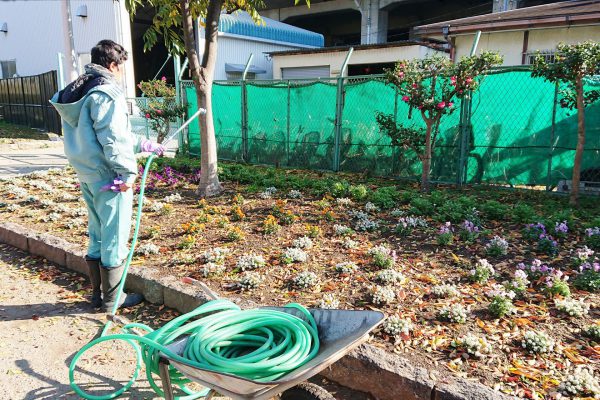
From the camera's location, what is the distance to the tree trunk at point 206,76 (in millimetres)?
6906

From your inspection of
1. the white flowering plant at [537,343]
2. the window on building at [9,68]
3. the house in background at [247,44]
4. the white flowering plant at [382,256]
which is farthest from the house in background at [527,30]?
the window on building at [9,68]

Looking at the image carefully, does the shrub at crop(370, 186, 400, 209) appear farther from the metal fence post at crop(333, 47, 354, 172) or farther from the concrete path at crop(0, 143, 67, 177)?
the concrete path at crop(0, 143, 67, 177)

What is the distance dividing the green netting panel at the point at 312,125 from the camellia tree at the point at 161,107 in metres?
3.35

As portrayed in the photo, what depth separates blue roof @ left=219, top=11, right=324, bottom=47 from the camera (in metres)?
19.8

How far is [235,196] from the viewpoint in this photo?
6945 mm

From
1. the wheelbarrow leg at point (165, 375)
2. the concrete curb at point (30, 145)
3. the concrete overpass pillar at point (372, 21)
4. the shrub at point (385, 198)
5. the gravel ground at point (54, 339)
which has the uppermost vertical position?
the concrete overpass pillar at point (372, 21)

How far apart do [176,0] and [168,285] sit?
4877 millimetres

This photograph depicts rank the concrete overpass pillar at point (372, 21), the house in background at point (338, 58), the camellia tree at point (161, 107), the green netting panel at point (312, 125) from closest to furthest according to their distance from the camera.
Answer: the green netting panel at point (312, 125), the camellia tree at point (161, 107), the house in background at point (338, 58), the concrete overpass pillar at point (372, 21)

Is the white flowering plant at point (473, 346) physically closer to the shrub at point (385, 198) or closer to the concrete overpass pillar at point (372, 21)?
the shrub at point (385, 198)

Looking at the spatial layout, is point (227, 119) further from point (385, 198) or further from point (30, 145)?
point (30, 145)

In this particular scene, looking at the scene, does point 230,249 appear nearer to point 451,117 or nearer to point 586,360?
point 586,360

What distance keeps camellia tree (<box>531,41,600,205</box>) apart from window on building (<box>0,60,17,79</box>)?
27881mm

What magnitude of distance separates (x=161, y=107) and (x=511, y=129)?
8345mm

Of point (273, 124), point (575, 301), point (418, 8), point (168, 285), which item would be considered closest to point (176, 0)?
point (273, 124)
